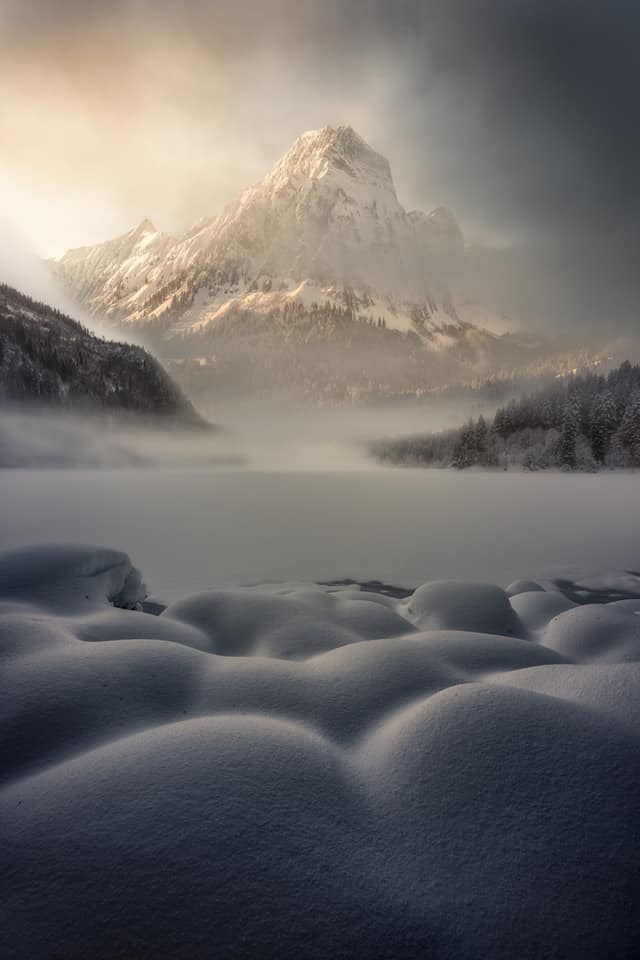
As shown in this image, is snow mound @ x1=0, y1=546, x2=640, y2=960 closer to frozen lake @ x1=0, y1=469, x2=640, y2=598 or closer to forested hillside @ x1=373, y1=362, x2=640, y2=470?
frozen lake @ x1=0, y1=469, x2=640, y2=598

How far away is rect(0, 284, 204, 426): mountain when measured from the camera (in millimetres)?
150125

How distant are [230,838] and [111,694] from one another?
2094 mm

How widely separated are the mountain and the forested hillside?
128 meters

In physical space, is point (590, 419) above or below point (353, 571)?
above

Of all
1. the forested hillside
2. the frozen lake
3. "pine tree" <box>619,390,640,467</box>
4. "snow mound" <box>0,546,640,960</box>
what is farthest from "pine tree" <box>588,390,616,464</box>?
"snow mound" <box>0,546,640,960</box>

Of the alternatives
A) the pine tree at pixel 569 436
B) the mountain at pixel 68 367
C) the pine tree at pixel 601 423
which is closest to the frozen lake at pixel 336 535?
the pine tree at pixel 601 423

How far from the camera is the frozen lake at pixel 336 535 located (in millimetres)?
25047

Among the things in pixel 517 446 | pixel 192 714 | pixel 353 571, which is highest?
pixel 517 446

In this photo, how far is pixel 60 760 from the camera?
317 cm

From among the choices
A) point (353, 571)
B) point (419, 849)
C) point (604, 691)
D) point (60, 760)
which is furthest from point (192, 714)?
point (353, 571)

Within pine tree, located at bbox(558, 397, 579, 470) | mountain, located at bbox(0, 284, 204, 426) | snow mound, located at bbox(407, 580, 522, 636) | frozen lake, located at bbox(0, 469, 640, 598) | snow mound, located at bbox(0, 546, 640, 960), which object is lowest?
frozen lake, located at bbox(0, 469, 640, 598)

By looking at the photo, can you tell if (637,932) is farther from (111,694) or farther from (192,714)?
(111,694)

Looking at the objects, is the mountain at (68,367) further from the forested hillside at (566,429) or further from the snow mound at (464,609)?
the snow mound at (464,609)

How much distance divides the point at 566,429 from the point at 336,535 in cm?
10069
